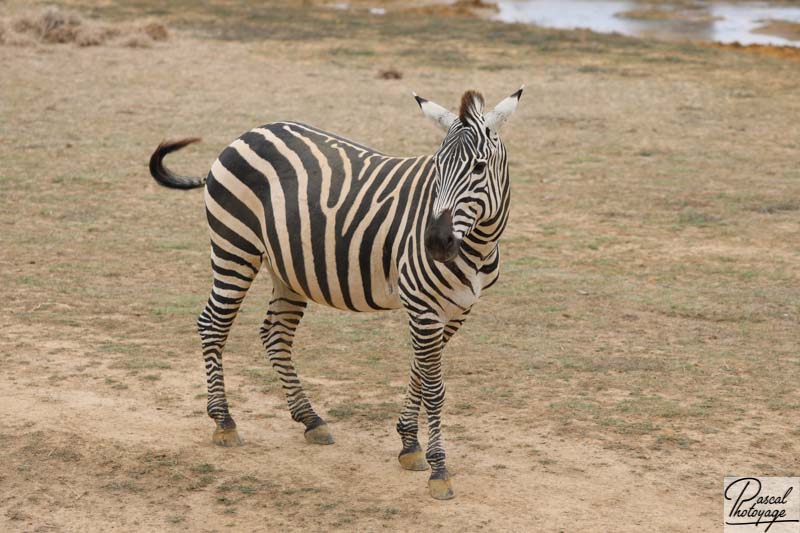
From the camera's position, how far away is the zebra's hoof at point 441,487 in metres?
5.96

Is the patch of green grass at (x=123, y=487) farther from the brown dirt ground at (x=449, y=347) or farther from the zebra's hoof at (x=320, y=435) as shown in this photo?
the zebra's hoof at (x=320, y=435)

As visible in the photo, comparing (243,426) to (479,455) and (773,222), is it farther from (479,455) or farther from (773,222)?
(773,222)

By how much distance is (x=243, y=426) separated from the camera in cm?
702

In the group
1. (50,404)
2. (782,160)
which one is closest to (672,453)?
(50,404)

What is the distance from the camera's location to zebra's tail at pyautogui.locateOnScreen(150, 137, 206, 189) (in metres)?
7.20

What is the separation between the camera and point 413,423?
6.41 meters

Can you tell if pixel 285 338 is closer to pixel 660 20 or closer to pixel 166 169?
pixel 166 169

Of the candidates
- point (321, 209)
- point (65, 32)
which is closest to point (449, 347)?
point (321, 209)

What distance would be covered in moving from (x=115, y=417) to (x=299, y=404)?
45.6 inches

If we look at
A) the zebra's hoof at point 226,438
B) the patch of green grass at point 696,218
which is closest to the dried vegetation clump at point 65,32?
the patch of green grass at point 696,218

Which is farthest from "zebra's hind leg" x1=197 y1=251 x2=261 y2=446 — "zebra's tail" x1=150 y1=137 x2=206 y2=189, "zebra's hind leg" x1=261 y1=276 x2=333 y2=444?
"zebra's tail" x1=150 y1=137 x2=206 y2=189

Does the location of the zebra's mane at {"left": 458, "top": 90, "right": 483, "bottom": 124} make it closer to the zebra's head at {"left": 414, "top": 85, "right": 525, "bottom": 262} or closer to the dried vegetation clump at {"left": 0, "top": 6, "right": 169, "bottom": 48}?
the zebra's head at {"left": 414, "top": 85, "right": 525, "bottom": 262}

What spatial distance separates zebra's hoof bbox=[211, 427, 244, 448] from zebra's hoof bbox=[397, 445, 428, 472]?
3.43 ft

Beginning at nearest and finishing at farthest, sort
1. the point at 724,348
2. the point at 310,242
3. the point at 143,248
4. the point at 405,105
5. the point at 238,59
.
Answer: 1. the point at 310,242
2. the point at 724,348
3. the point at 143,248
4. the point at 405,105
5. the point at 238,59
